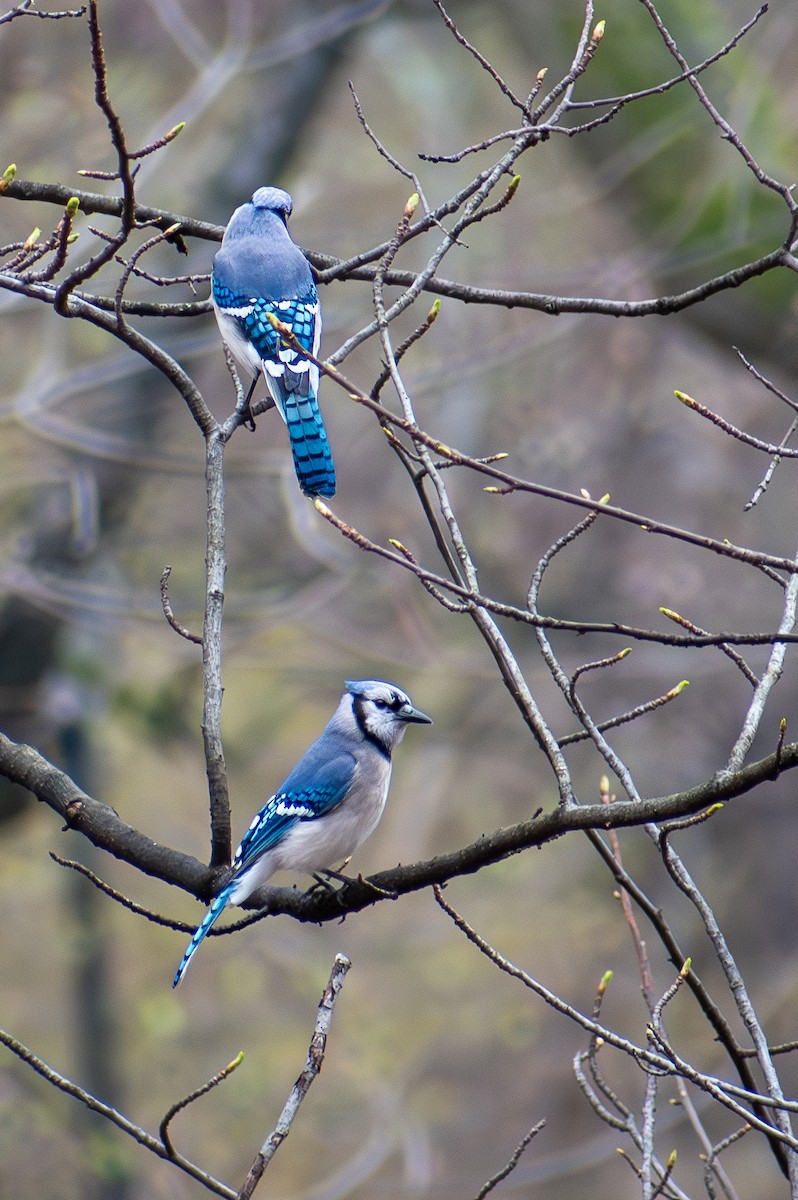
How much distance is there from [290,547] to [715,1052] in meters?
4.22

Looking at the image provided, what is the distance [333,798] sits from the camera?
10.8ft

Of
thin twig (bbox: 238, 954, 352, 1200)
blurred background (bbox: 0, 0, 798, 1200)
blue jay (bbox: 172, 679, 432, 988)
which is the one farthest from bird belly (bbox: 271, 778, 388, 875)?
blurred background (bbox: 0, 0, 798, 1200)

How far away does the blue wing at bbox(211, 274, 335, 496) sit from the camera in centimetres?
298

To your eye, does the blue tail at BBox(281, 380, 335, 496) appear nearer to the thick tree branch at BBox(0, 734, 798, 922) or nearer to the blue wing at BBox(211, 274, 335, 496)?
the blue wing at BBox(211, 274, 335, 496)

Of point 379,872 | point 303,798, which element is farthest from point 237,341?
point 379,872

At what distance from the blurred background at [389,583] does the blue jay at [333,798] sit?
2.31m

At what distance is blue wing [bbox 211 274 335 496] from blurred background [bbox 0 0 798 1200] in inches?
77.6

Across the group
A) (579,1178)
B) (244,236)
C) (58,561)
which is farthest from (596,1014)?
(579,1178)

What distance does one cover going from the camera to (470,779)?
33.3 feet

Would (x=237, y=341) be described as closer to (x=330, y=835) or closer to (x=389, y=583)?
(x=330, y=835)

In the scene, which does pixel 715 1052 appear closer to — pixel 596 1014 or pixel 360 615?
pixel 360 615

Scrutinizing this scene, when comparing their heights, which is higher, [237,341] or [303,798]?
[237,341]

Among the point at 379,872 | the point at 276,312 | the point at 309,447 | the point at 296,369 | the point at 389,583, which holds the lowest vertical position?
the point at 379,872

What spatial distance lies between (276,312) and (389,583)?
3.75 m
